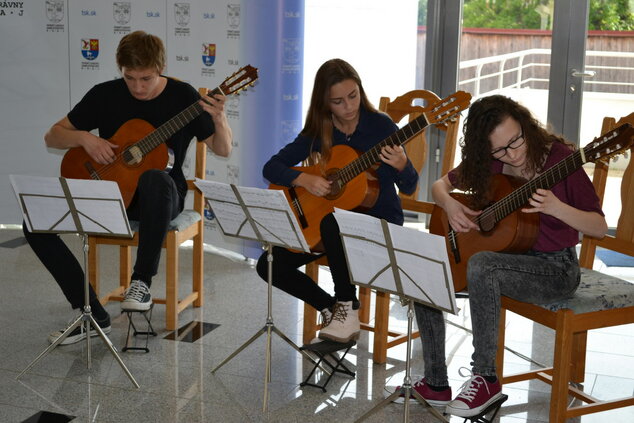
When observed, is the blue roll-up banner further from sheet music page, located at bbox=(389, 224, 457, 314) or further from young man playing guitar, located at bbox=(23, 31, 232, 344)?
sheet music page, located at bbox=(389, 224, 457, 314)

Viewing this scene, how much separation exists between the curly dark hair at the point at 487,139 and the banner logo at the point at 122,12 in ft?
9.13

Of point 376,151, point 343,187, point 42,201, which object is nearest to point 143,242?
point 42,201

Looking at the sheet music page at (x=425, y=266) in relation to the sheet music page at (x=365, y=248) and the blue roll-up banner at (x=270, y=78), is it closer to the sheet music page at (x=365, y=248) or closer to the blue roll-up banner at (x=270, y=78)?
the sheet music page at (x=365, y=248)

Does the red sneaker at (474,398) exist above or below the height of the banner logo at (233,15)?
below

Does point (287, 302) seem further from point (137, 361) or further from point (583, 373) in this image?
point (583, 373)

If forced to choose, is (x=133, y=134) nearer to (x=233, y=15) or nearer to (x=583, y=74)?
(x=233, y=15)

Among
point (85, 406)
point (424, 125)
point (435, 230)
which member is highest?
point (424, 125)

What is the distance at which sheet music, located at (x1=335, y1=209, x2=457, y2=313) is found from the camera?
7.17 ft

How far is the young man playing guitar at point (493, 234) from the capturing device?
2598 millimetres

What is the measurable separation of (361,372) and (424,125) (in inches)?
38.2

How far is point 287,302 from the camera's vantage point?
13.1 feet

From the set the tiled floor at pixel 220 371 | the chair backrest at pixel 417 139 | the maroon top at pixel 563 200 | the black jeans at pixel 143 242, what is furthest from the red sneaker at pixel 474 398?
the black jeans at pixel 143 242

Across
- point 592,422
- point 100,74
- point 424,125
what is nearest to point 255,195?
point 424,125

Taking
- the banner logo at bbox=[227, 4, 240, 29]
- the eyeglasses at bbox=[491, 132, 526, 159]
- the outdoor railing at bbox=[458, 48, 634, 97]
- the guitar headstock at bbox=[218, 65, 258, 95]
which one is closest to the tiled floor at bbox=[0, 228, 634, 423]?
the eyeglasses at bbox=[491, 132, 526, 159]
